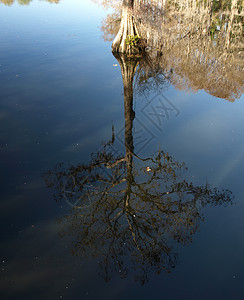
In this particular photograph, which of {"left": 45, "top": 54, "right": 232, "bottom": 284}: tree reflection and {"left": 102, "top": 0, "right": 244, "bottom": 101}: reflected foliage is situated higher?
{"left": 102, "top": 0, "right": 244, "bottom": 101}: reflected foliage

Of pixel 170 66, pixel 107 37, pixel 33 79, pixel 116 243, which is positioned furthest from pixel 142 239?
pixel 107 37

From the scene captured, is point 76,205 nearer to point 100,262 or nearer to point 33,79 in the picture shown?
point 100,262

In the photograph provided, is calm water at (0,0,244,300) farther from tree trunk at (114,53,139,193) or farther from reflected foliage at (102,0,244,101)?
reflected foliage at (102,0,244,101)

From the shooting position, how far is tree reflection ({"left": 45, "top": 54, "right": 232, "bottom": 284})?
5.13 m

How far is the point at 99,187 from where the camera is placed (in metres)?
6.52

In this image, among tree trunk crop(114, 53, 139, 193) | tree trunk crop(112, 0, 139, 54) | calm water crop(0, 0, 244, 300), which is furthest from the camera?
tree trunk crop(112, 0, 139, 54)

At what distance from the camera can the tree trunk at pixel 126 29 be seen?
13.1 m

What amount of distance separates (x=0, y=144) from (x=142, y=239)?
4.29m

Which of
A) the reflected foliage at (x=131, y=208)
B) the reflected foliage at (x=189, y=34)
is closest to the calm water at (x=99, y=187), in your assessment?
the reflected foliage at (x=131, y=208)

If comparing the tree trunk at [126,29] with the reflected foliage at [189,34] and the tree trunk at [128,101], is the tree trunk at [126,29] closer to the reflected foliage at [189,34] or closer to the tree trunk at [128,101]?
the reflected foliage at [189,34]

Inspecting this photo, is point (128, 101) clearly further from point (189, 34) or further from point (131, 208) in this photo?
point (189, 34)

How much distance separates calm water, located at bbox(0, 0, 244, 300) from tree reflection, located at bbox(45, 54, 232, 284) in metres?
0.03

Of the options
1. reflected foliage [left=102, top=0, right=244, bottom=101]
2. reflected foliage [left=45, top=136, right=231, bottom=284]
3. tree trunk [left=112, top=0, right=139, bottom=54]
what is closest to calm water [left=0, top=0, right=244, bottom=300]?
reflected foliage [left=45, top=136, right=231, bottom=284]

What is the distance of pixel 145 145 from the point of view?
26.2 ft
